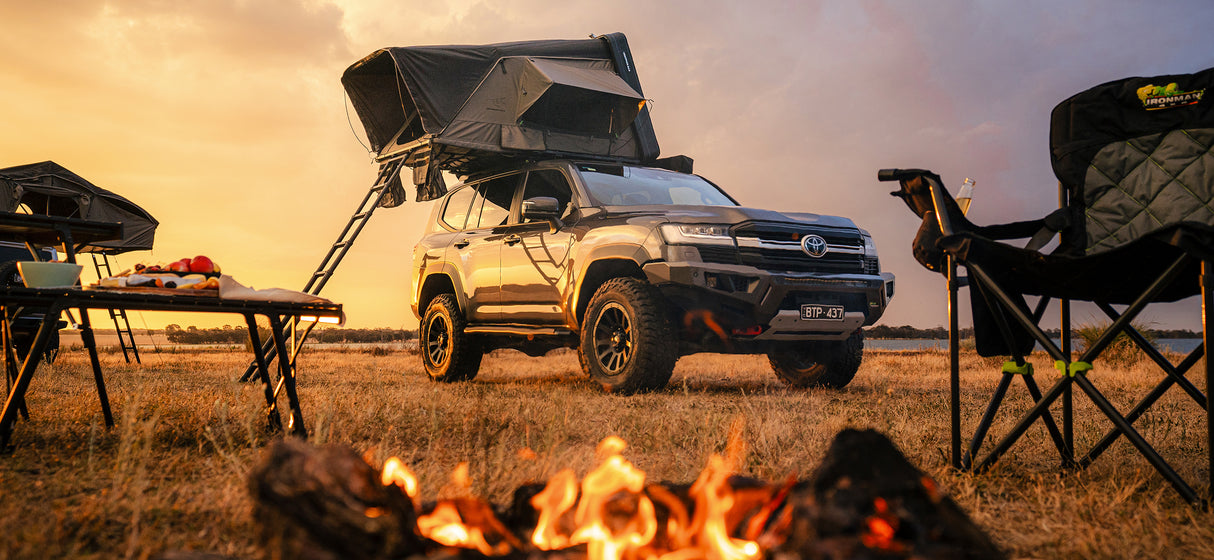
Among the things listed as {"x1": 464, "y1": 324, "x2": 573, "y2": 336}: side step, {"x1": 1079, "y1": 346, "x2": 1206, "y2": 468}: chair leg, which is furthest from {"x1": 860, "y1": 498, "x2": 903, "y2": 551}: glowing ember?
{"x1": 464, "y1": 324, "x2": 573, "y2": 336}: side step

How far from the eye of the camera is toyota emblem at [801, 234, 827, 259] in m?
5.43

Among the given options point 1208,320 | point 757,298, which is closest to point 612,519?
point 1208,320

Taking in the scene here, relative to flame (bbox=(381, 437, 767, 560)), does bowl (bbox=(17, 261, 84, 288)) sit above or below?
above

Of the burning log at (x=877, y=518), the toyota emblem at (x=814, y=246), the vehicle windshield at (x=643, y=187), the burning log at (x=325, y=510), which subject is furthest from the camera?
the vehicle windshield at (x=643, y=187)

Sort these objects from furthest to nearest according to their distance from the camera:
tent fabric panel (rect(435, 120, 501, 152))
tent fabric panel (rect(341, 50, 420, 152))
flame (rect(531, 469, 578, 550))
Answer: tent fabric panel (rect(341, 50, 420, 152))
tent fabric panel (rect(435, 120, 501, 152))
flame (rect(531, 469, 578, 550))

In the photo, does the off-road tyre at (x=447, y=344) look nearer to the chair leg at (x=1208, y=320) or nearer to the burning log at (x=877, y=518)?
the chair leg at (x=1208, y=320)

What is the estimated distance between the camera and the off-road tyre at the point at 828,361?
6.20 meters

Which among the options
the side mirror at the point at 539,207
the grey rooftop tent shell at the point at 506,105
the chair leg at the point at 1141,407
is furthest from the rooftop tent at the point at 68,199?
the chair leg at the point at 1141,407

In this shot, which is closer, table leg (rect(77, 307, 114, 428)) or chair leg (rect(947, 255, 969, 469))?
chair leg (rect(947, 255, 969, 469))

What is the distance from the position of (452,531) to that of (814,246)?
14.6 ft

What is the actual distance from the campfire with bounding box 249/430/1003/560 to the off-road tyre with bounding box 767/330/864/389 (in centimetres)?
451

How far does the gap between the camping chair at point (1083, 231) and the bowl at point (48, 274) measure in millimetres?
3100

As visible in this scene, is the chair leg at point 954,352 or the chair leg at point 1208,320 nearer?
the chair leg at point 1208,320

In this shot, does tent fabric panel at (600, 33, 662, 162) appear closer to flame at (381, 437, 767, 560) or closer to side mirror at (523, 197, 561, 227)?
side mirror at (523, 197, 561, 227)
